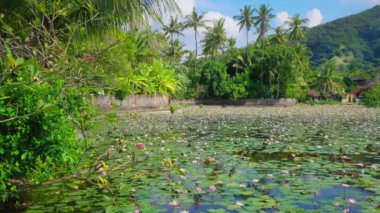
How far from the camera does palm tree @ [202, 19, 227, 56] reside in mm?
64750

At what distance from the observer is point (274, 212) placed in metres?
5.09

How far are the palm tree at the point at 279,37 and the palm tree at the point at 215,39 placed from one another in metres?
9.46

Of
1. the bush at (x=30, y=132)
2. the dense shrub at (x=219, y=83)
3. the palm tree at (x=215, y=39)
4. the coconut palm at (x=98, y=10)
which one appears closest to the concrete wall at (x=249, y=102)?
the dense shrub at (x=219, y=83)

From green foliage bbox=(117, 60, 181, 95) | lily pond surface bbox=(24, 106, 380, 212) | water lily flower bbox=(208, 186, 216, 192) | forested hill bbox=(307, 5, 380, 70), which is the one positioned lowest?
lily pond surface bbox=(24, 106, 380, 212)

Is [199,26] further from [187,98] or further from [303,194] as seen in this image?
[303,194]

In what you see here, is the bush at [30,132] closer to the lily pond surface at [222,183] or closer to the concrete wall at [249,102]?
the lily pond surface at [222,183]

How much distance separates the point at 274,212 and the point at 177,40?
58.6m

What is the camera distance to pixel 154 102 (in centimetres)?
3544

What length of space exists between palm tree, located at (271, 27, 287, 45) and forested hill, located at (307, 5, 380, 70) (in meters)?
87.4

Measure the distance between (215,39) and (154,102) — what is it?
1266 inches

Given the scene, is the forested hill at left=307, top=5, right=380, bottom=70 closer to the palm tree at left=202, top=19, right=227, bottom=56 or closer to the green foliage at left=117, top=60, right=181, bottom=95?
the palm tree at left=202, top=19, right=227, bottom=56

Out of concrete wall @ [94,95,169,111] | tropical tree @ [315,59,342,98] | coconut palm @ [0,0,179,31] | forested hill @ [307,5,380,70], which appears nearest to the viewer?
coconut palm @ [0,0,179,31]

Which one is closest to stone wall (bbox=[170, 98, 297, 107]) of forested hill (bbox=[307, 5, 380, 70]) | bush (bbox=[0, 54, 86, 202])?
bush (bbox=[0, 54, 86, 202])

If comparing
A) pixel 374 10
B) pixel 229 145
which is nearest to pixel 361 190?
pixel 229 145
